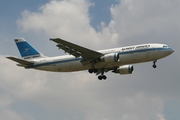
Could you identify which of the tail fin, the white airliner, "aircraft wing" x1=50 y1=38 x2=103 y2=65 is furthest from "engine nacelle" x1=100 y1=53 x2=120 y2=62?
the tail fin

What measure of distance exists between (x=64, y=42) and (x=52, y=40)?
2285 millimetres

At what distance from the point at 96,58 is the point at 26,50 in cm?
1465

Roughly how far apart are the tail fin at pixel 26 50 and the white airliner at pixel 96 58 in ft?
0.70

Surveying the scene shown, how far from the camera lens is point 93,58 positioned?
2282 inches

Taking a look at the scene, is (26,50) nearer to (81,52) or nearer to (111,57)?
(81,52)

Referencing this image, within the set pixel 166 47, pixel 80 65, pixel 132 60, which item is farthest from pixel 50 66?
pixel 166 47

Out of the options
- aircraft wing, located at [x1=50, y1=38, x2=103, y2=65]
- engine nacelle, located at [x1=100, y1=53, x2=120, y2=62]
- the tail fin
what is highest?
the tail fin

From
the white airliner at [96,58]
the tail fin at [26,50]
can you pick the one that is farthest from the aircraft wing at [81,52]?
the tail fin at [26,50]

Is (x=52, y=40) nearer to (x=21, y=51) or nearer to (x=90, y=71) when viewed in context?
(x=90, y=71)

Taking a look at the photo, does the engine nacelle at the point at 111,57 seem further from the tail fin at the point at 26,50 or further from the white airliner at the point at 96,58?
the tail fin at the point at 26,50

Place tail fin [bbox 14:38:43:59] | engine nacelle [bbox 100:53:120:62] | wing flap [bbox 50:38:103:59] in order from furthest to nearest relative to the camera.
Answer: tail fin [bbox 14:38:43:59]
wing flap [bbox 50:38:103:59]
engine nacelle [bbox 100:53:120:62]

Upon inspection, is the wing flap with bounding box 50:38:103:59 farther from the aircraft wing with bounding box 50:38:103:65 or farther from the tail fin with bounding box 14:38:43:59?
the tail fin with bounding box 14:38:43:59

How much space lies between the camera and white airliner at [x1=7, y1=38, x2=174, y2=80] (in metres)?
55.4

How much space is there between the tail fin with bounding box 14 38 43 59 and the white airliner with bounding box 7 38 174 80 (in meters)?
0.21
